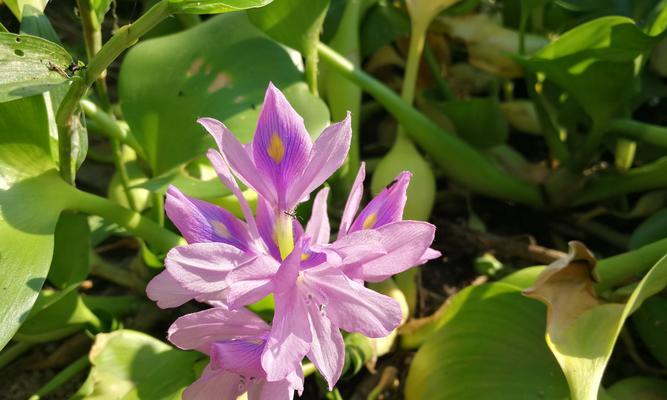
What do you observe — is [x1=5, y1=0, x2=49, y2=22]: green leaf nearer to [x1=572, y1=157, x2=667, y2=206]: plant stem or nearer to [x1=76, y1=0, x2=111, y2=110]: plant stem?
[x1=76, y1=0, x2=111, y2=110]: plant stem

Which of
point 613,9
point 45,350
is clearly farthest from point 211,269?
point 613,9

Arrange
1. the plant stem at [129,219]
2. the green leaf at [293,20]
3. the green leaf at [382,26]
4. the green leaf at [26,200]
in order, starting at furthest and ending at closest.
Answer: the green leaf at [382,26], the green leaf at [293,20], the plant stem at [129,219], the green leaf at [26,200]

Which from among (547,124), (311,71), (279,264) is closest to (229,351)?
(279,264)

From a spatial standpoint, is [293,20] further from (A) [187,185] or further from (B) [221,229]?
(B) [221,229]

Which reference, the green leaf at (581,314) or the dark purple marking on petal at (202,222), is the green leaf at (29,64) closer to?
the dark purple marking on petal at (202,222)

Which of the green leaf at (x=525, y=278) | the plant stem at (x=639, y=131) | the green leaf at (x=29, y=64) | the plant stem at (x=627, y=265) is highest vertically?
the green leaf at (x=29, y=64)

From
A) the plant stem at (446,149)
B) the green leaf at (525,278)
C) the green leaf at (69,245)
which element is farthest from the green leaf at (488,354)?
the green leaf at (69,245)

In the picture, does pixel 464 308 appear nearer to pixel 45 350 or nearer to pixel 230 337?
pixel 230 337
